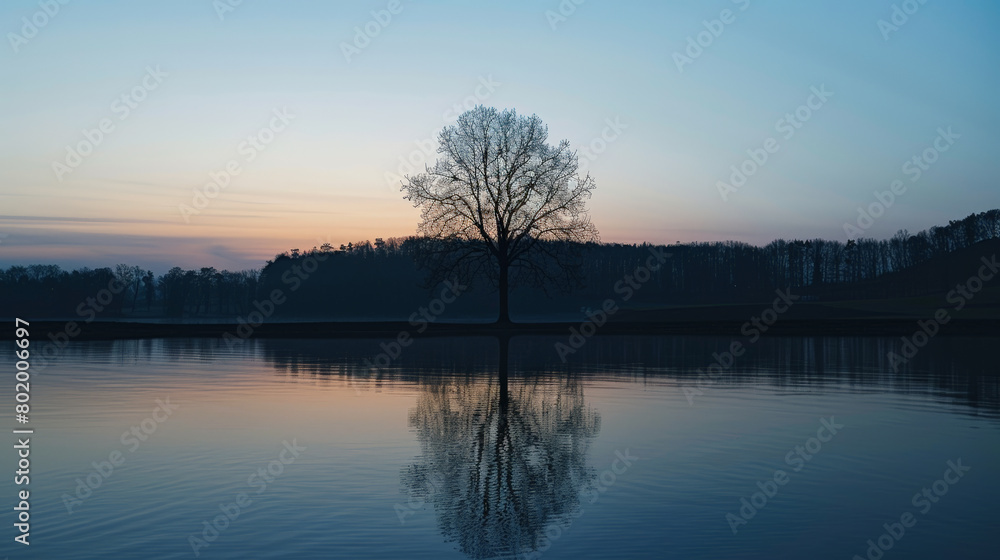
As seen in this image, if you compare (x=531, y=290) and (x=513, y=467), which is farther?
(x=531, y=290)

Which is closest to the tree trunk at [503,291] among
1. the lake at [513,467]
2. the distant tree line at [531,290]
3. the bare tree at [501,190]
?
the bare tree at [501,190]

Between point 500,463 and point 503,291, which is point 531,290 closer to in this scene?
point 503,291

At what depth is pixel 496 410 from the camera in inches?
583

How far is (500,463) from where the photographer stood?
396 inches

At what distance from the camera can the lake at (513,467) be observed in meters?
6.96

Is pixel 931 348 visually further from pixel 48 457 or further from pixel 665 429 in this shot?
pixel 48 457

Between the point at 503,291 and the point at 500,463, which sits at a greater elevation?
the point at 503,291

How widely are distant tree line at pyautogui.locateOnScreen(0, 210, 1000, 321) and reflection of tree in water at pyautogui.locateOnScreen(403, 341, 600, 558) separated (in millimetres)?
101899

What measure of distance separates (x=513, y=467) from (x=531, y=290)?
393ft

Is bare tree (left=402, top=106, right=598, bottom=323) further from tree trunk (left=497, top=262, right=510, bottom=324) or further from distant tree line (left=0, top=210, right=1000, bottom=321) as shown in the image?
distant tree line (left=0, top=210, right=1000, bottom=321)

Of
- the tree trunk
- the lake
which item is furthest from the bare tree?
the lake

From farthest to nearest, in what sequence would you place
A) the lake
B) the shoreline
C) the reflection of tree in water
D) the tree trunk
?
the tree trunk
the shoreline
the reflection of tree in water
the lake

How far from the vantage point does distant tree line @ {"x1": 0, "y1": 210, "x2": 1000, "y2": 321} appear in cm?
13038

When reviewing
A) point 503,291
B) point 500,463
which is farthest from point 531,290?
point 500,463
